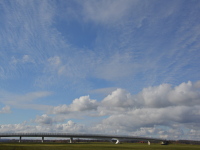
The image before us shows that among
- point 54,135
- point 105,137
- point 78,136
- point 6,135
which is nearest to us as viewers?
point 6,135

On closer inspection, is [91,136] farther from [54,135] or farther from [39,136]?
[39,136]

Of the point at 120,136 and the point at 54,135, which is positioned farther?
the point at 120,136

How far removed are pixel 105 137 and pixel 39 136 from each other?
60301 millimetres

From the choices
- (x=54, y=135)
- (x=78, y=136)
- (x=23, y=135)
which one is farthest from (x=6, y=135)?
(x=78, y=136)

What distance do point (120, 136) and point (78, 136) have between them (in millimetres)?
41715

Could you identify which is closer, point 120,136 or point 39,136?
point 39,136

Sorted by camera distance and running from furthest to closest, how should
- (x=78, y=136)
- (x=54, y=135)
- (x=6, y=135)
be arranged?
(x=78, y=136)
(x=54, y=135)
(x=6, y=135)

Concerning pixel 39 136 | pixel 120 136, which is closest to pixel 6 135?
pixel 39 136

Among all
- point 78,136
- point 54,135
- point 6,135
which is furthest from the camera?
point 78,136

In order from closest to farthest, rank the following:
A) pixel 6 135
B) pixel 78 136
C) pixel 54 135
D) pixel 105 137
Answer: pixel 6 135
pixel 54 135
pixel 78 136
pixel 105 137

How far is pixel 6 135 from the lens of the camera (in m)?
158

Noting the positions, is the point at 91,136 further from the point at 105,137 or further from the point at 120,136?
the point at 120,136

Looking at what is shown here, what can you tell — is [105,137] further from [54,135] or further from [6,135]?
[6,135]

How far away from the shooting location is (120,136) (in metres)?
199
